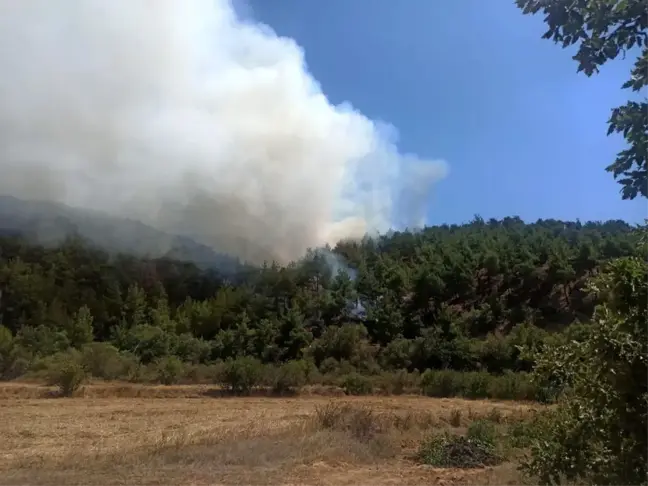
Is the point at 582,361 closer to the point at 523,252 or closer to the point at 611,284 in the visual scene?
the point at 611,284

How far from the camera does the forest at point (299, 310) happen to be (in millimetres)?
36188

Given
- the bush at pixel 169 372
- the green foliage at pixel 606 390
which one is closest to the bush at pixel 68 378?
the bush at pixel 169 372

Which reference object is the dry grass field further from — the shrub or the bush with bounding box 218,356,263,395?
the bush with bounding box 218,356,263,395

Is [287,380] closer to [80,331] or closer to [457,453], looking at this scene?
[457,453]

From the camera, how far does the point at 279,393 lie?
29.4m

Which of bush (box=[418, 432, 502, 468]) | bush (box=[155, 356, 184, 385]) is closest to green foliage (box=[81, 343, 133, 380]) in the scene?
bush (box=[155, 356, 184, 385])

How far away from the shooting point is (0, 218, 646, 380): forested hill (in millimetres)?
40000

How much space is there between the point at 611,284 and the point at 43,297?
175ft

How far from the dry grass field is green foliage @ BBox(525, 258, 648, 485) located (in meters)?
4.25

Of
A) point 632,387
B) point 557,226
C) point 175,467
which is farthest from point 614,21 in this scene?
point 557,226

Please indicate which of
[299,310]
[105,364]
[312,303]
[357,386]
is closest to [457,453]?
[357,386]

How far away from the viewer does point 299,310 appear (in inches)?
1743

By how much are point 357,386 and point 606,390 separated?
1091 inches

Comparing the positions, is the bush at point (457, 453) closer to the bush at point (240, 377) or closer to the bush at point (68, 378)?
the bush at point (240, 377)
